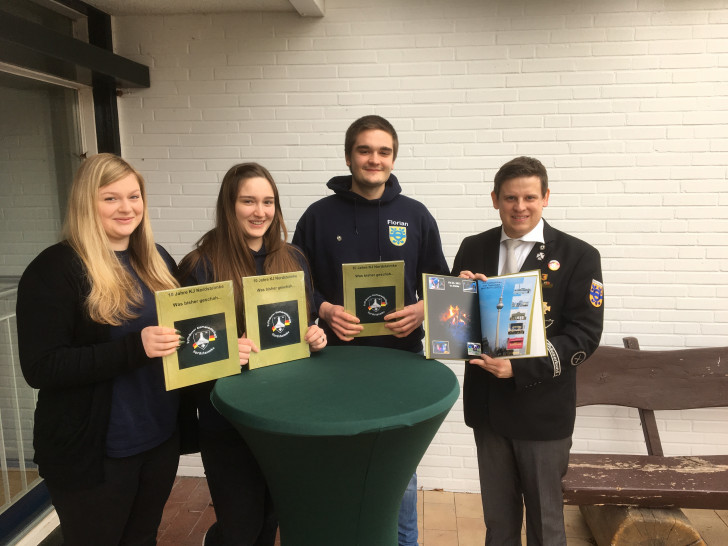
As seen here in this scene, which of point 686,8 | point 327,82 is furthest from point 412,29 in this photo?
point 686,8

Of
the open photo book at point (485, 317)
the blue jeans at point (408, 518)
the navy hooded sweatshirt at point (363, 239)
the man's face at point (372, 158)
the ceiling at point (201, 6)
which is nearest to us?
the open photo book at point (485, 317)

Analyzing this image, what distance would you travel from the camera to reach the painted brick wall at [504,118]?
3229mm

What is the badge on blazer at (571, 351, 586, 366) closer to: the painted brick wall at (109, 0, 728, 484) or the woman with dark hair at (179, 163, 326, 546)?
the woman with dark hair at (179, 163, 326, 546)

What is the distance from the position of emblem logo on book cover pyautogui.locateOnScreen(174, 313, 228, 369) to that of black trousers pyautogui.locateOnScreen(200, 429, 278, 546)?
1.19ft

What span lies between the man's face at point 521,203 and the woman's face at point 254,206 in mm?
907

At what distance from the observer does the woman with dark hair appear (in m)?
1.90

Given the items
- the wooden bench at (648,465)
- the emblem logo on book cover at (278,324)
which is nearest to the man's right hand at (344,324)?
the emblem logo on book cover at (278,324)

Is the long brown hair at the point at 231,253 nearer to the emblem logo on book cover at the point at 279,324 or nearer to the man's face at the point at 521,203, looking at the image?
the emblem logo on book cover at the point at 279,324

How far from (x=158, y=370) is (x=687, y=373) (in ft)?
10.1

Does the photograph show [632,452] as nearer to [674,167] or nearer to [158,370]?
[674,167]

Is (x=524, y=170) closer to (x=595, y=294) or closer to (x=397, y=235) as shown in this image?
(x=595, y=294)

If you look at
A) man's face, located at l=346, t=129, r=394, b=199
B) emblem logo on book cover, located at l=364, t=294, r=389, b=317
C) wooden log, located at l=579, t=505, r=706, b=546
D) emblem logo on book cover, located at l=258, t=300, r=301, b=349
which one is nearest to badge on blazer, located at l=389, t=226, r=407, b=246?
man's face, located at l=346, t=129, r=394, b=199

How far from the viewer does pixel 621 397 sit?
323 cm

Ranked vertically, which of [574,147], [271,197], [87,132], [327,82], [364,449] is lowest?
[364,449]
